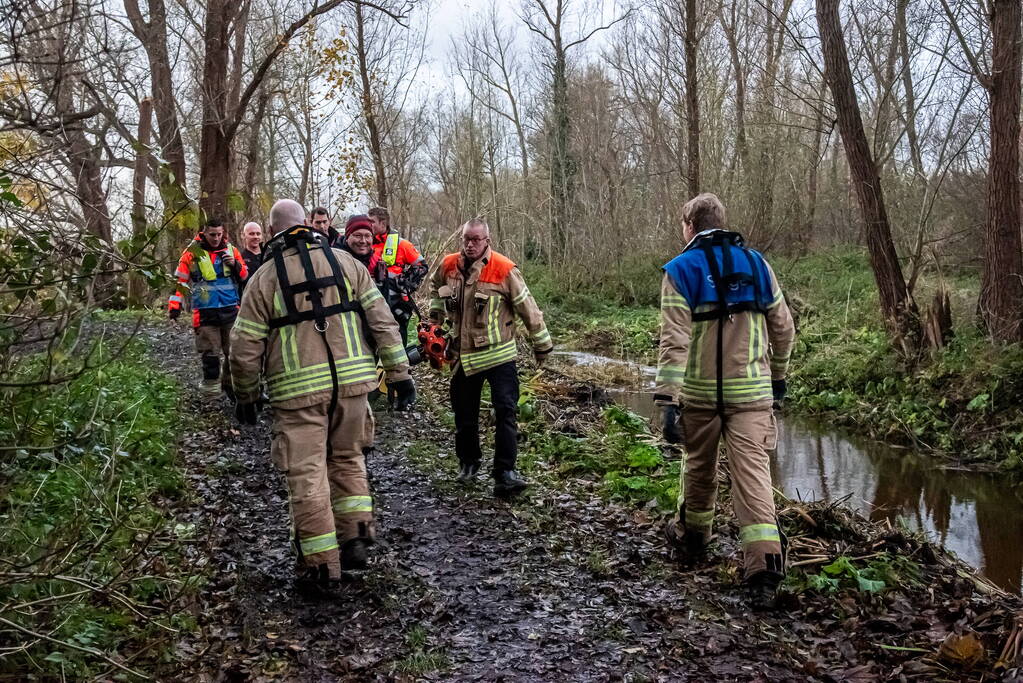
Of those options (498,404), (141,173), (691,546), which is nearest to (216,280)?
(498,404)

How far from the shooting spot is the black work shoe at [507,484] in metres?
6.21

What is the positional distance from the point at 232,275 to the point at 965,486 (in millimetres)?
8385

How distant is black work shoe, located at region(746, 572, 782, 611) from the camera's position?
4379mm

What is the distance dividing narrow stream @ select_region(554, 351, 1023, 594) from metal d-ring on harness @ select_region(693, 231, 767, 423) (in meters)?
2.39

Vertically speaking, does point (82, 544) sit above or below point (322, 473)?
below

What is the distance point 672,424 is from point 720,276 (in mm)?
895

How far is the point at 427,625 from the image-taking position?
423cm

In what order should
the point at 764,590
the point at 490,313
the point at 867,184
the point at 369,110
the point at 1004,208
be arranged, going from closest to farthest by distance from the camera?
the point at 764,590
the point at 490,313
the point at 1004,208
the point at 867,184
the point at 369,110

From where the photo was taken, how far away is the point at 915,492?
834cm

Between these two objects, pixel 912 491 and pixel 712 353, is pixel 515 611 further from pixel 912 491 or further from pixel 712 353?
pixel 912 491

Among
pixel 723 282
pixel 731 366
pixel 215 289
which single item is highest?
pixel 215 289

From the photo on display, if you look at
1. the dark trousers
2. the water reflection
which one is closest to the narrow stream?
the water reflection

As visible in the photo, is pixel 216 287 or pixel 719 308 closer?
pixel 719 308

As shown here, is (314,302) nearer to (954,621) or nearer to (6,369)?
(6,369)
